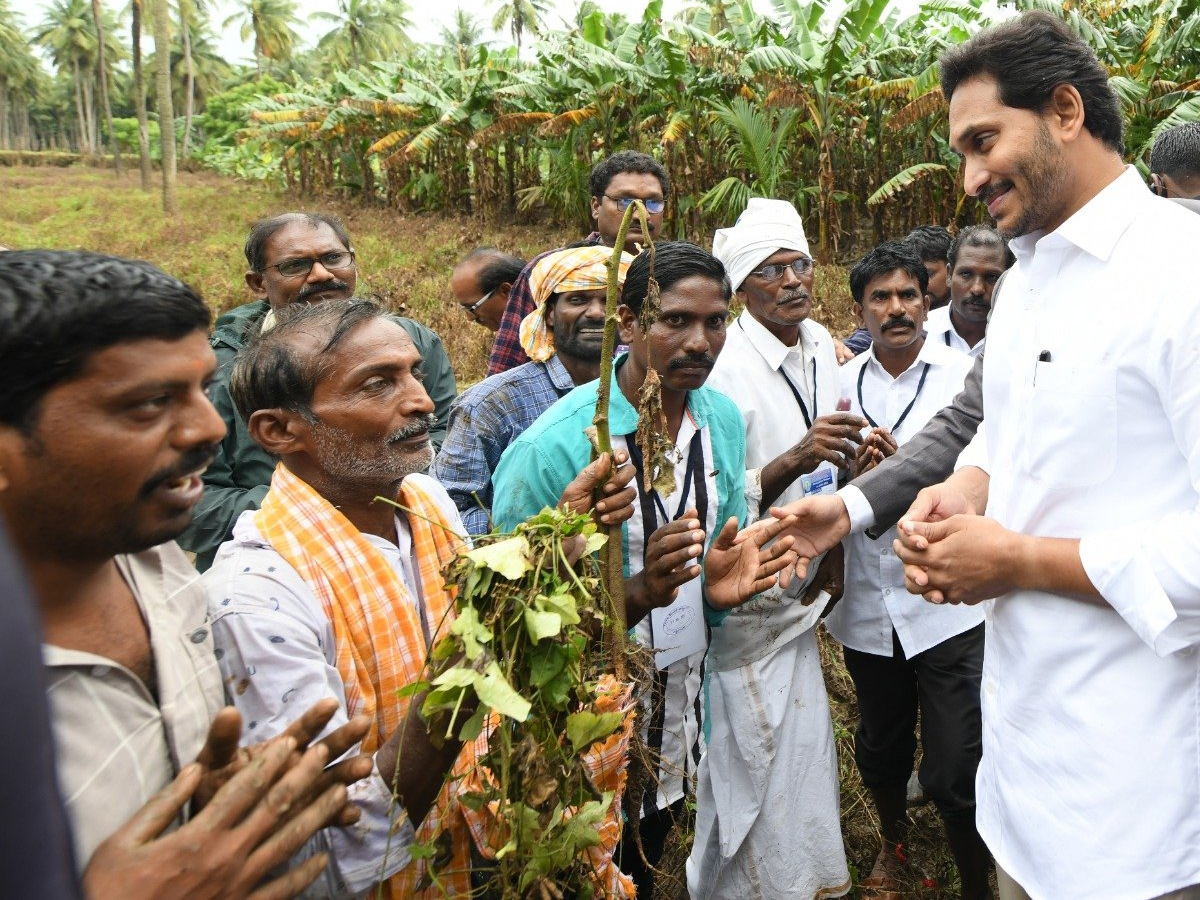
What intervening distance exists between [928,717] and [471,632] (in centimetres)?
223

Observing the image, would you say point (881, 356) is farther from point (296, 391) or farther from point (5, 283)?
point (5, 283)

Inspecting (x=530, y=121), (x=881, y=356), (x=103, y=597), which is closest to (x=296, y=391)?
(x=103, y=597)

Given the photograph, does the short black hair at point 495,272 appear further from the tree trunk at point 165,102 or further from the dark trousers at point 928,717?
the tree trunk at point 165,102

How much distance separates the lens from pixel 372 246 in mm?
16141

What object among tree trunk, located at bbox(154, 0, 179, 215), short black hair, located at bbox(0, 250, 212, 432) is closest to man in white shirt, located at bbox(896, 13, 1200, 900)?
short black hair, located at bbox(0, 250, 212, 432)

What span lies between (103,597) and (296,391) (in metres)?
0.70

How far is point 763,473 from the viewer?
3.11 metres

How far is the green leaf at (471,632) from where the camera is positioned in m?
1.52

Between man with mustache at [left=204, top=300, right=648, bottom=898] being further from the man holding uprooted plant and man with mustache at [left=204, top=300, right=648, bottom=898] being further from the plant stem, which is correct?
the man holding uprooted plant

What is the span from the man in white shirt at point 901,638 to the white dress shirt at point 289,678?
6.81ft

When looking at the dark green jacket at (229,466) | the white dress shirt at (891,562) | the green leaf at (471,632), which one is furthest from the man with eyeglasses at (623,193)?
the green leaf at (471,632)

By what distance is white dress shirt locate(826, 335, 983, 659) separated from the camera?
312 centimetres

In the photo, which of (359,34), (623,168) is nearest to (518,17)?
(359,34)

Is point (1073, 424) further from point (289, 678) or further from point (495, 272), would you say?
point (495, 272)
